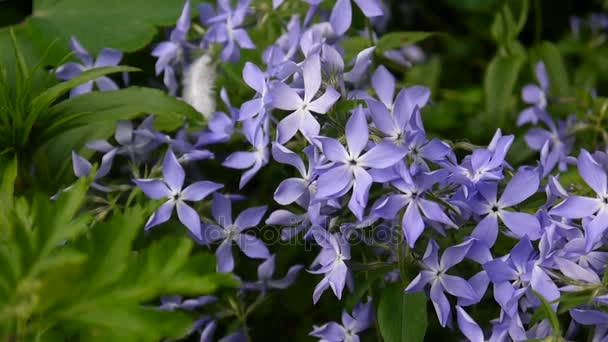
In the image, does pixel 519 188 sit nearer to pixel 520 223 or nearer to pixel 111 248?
pixel 520 223

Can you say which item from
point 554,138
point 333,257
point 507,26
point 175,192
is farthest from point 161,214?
point 507,26

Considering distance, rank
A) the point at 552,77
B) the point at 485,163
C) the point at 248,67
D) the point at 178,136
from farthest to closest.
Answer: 1. the point at 552,77
2. the point at 178,136
3. the point at 248,67
4. the point at 485,163

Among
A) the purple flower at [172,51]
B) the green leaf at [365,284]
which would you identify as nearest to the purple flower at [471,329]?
the green leaf at [365,284]

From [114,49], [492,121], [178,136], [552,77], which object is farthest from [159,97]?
[552,77]

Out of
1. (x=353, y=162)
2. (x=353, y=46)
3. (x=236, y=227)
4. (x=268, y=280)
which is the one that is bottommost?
(x=268, y=280)

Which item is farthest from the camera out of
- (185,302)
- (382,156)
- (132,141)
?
(132,141)

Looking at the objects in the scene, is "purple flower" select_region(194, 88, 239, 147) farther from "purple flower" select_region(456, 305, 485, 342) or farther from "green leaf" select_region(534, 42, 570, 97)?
"green leaf" select_region(534, 42, 570, 97)

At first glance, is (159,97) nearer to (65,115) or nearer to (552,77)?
(65,115)
